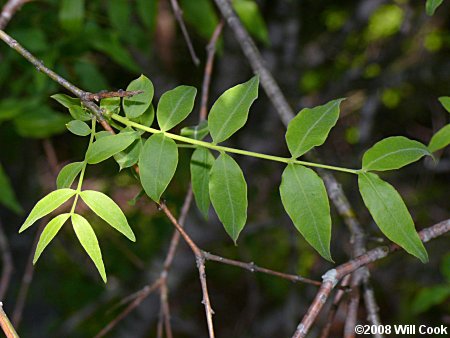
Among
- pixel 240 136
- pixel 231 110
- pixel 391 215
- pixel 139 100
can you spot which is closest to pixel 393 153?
pixel 391 215

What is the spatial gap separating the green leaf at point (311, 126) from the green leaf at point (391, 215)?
8 centimetres

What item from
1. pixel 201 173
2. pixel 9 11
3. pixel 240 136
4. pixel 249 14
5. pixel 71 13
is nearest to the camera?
pixel 201 173

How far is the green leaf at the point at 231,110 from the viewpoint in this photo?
2.42 ft

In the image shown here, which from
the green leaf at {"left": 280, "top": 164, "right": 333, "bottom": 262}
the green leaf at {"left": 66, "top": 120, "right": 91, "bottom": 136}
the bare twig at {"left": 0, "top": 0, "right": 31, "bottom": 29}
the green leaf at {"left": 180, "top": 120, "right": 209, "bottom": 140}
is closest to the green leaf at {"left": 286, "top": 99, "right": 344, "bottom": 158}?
the green leaf at {"left": 280, "top": 164, "right": 333, "bottom": 262}

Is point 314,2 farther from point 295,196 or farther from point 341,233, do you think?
point 295,196

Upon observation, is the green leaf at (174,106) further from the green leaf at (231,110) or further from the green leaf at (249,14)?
the green leaf at (249,14)

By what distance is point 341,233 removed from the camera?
2.17 m

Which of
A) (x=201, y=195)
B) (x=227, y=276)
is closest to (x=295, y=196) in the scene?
(x=201, y=195)

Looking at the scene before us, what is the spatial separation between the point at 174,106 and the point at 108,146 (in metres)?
0.11

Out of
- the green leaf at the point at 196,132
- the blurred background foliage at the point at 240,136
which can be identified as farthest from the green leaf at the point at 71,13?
the green leaf at the point at 196,132

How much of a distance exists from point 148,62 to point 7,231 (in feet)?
2.37

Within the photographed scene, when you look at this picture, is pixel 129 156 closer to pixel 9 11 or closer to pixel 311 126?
pixel 311 126

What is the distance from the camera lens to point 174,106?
756mm

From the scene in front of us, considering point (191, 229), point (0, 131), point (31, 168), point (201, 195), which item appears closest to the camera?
point (201, 195)
